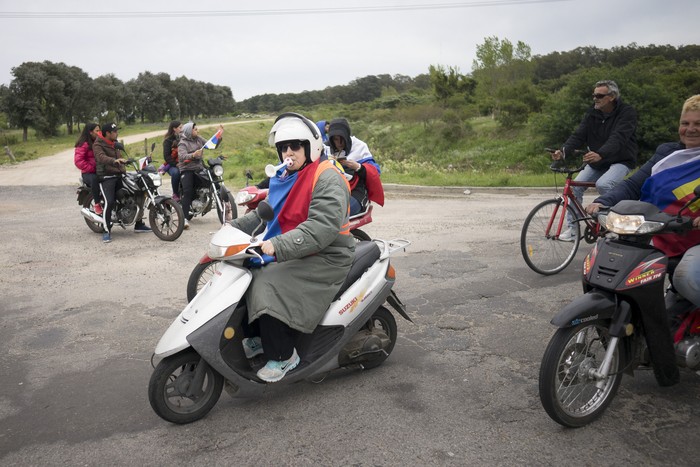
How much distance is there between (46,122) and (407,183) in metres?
38.9

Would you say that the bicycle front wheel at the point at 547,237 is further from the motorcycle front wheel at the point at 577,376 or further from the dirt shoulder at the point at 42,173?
the dirt shoulder at the point at 42,173

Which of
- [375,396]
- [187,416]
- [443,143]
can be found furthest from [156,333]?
[443,143]

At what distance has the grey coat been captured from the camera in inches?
133

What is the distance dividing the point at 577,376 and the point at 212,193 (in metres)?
7.73

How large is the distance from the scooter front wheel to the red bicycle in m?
3.96

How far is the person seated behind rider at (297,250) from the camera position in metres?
3.40

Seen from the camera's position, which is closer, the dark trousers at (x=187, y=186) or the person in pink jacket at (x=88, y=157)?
the person in pink jacket at (x=88, y=157)

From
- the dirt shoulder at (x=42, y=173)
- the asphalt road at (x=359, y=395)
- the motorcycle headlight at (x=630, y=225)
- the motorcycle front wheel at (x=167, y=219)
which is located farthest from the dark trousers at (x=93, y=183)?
the dirt shoulder at (x=42, y=173)

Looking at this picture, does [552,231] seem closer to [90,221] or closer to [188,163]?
[188,163]

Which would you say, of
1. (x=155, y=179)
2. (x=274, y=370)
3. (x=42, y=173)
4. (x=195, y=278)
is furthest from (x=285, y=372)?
(x=42, y=173)

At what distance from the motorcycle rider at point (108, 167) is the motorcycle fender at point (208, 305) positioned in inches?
242

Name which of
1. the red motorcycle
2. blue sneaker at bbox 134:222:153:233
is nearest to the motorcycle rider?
blue sneaker at bbox 134:222:153:233

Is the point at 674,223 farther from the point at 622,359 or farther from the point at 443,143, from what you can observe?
the point at 443,143

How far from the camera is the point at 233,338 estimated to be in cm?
348
